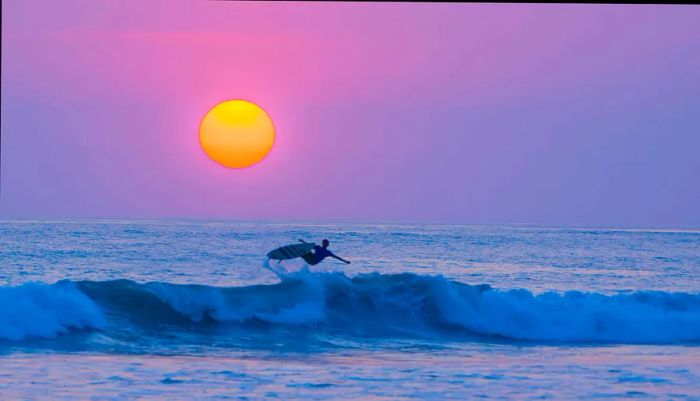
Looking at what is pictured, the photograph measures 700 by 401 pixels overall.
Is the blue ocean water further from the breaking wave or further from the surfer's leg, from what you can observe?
the surfer's leg

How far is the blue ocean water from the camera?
8.32m

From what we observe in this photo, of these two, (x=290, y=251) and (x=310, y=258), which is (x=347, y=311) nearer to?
(x=310, y=258)

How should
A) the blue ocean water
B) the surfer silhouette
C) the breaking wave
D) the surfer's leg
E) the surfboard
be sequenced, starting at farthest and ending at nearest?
the surfboard, the surfer's leg, the surfer silhouette, the breaking wave, the blue ocean water

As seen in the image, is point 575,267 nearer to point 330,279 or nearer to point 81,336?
point 330,279

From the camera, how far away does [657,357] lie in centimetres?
1102

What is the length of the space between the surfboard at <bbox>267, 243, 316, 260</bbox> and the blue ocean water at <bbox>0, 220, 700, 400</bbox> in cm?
55

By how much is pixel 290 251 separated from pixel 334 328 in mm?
2125

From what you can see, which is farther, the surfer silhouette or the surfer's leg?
the surfer's leg

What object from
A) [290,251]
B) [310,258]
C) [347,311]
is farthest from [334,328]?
[290,251]

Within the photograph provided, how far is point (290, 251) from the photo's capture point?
16203 millimetres

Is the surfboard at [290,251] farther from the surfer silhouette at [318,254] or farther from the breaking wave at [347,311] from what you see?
the breaking wave at [347,311]

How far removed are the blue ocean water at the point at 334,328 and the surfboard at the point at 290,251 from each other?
55cm

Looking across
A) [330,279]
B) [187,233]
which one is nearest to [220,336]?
[330,279]

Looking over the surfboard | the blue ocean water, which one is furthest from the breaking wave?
the surfboard
